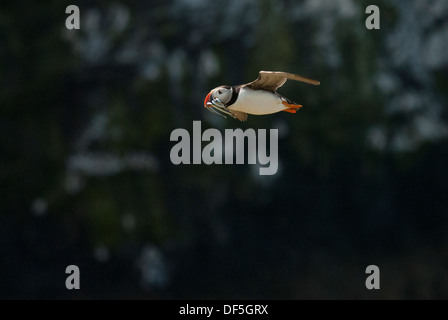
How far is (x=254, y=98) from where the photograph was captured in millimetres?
4137

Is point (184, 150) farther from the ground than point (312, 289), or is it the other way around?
point (184, 150)

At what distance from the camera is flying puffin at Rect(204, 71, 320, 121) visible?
158 inches

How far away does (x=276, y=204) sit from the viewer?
980 centimetres

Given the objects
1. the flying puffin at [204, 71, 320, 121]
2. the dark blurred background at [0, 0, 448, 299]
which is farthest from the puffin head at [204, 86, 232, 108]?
the dark blurred background at [0, 0, 448, 299]

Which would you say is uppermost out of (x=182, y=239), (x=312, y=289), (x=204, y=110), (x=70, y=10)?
(x=70, y=10)

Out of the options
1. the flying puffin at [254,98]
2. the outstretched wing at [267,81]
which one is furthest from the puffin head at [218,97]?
the outstretched wing at [267,81]

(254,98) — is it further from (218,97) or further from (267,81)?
(218,97)

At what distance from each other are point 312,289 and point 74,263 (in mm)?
3515

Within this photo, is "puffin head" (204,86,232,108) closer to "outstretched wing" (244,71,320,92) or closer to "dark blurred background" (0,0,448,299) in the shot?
"outstretched wing" (244,71,320,92)

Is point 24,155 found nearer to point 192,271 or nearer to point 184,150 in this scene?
point 184,150

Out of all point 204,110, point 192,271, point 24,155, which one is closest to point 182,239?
point 192,271

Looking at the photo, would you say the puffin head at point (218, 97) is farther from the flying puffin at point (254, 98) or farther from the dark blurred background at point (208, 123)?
the dark blurred background at point (208, 123)

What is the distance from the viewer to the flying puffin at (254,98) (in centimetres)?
402

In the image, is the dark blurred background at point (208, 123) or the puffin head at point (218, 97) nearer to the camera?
the puffin head at point (218, 97)
